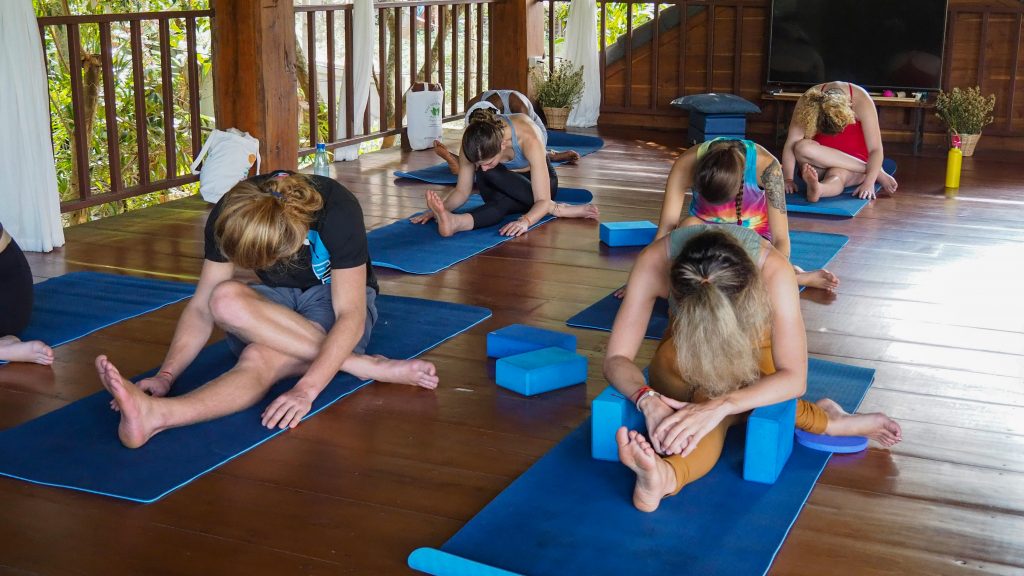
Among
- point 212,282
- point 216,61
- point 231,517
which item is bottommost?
point 231,517

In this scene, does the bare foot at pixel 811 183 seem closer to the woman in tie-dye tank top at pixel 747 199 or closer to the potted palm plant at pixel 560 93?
the woman in tie-dye tank top at pixel 747 199

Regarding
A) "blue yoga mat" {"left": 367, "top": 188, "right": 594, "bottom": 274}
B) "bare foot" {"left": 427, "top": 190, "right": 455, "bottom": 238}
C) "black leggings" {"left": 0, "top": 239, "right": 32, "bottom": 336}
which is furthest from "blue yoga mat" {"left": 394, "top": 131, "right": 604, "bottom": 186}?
"black leggings" {"left": 0, "top": 239, "right": 32, "bottom": 336}

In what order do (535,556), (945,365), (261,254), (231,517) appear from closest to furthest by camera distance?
(535,556), (231,517), (261,254), (945,365)

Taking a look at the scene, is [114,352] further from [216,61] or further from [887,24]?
[887,24]

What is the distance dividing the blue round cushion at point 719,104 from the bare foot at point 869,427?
17.3ft

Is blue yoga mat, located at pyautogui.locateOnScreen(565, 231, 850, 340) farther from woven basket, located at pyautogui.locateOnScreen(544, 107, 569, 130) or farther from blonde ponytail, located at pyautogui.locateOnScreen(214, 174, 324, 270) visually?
woven basket, located at pyautogui.locateOnScreen(544, 107, 569, 130)

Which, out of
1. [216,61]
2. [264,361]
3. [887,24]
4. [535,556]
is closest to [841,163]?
[887,24]

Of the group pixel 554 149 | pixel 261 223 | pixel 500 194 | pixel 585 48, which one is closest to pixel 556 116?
pixel 585 48

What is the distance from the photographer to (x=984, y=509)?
2.39 meters

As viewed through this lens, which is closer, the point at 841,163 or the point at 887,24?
the point at 841,163

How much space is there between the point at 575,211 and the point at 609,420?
9.65 ft

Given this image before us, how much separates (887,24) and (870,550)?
20.4ft

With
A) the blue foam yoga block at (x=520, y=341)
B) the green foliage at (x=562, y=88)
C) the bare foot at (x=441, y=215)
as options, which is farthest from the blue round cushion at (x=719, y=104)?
the blue foam yoga block at (x=520, y=341)

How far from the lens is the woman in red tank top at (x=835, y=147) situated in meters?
5.41
